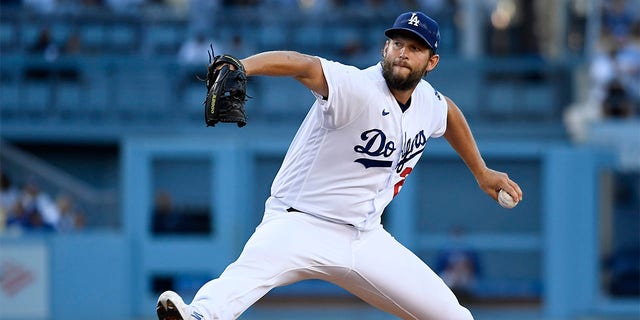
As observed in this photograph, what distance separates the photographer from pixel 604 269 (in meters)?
13.4

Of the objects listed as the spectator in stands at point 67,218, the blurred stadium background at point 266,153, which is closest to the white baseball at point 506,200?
the blurred stadium background at point 266,153

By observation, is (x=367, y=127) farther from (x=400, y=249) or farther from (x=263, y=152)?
(x=263, y=152)

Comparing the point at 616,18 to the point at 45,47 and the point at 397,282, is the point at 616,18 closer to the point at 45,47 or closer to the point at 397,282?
the point at 45,47

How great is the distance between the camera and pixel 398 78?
5.33 meters

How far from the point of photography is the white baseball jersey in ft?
17.3

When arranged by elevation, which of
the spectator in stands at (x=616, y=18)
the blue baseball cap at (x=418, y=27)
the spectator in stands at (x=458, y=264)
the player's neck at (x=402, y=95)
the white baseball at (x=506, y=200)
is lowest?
the spectator in stands at (x=458, y=264)

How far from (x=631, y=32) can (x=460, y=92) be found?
2.71 m

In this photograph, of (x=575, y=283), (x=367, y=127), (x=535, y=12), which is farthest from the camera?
(x=535, y=12)

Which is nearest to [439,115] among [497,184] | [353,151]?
[497,184]

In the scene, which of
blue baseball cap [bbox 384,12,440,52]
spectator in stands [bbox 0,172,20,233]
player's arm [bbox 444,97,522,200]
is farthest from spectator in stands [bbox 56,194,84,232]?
blue baseball cap [bbox 384,12,440,52]

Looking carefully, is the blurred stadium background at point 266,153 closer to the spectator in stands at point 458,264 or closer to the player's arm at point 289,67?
the spectator in stands at point 458,264

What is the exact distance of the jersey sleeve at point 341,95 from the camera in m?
5.12

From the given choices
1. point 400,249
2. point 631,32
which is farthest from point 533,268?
point 400,249

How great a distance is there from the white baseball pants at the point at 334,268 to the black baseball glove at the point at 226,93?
812mm
